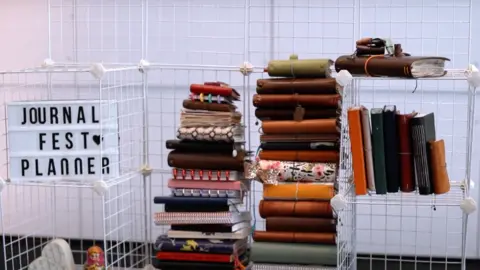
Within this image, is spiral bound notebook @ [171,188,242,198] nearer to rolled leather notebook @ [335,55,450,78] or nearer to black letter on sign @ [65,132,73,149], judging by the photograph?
black letter on sign @ [65,132,73,149]


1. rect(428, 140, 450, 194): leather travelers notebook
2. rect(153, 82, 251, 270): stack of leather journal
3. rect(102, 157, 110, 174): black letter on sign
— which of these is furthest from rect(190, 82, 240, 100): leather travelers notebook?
rect(428, 140, 450, 194): leather travelers notebook

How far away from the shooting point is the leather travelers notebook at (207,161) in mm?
3025

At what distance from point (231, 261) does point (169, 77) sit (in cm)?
150

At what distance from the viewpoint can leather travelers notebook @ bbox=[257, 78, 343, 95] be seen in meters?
2.94

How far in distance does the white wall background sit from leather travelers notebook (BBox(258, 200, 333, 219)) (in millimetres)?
889

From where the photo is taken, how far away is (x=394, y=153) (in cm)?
267

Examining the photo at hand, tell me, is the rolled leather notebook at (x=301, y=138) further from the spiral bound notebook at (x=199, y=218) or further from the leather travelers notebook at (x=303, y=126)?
the spiral bound notebook at (x=199, y=218)

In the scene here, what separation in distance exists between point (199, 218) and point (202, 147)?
0.30 metres

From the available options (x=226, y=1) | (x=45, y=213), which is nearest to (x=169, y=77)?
(x=226, y=1)

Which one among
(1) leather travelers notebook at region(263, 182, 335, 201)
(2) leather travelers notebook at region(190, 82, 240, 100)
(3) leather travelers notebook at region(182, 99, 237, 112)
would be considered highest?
(2) leather travelers notebook at region(190, 82, 240, 100)

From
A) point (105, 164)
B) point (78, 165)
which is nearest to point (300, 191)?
point (105, 164)

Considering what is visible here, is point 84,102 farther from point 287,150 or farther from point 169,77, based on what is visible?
point 169,77

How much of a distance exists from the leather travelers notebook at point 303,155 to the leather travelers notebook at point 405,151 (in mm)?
332

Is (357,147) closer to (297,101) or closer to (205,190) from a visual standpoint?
(297,101)
